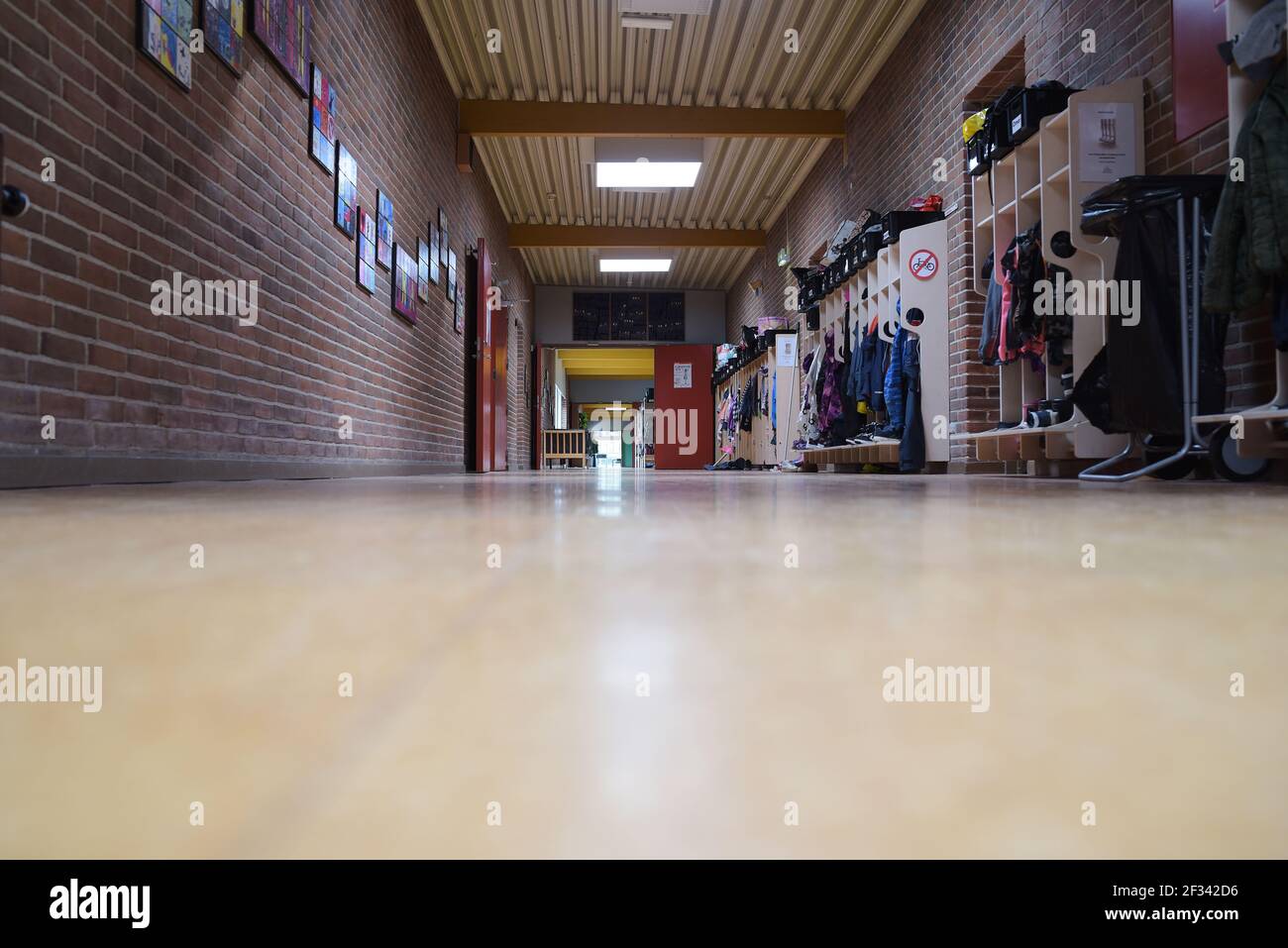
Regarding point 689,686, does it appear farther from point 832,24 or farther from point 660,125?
point 660,125

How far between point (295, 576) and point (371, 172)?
506 centimetres

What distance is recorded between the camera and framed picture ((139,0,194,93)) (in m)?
2.53

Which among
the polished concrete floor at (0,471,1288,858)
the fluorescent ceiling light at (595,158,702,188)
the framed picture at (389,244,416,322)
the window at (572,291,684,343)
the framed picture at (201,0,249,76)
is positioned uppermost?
the fluorescent ceiling light at (595,158,702,188)

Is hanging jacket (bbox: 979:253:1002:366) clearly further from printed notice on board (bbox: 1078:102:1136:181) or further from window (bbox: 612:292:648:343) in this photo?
window (bbox: 612:292:648:343)

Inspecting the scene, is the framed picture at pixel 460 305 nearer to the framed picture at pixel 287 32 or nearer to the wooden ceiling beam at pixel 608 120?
the wooden ceiling beam at pixel 608 120

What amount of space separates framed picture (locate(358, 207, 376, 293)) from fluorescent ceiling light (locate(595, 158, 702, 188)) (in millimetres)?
3924

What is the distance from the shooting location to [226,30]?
3.06 m

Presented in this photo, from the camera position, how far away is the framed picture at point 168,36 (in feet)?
8.29

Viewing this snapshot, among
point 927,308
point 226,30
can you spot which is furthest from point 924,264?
point 226,30

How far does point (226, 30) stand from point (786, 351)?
6.89 meters

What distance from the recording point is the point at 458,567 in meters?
0.68

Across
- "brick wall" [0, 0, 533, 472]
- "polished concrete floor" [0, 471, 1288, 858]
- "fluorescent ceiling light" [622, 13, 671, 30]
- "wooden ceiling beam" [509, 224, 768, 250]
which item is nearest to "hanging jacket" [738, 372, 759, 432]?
"wooden ceiling beam" [509, 224, 768, 250]
